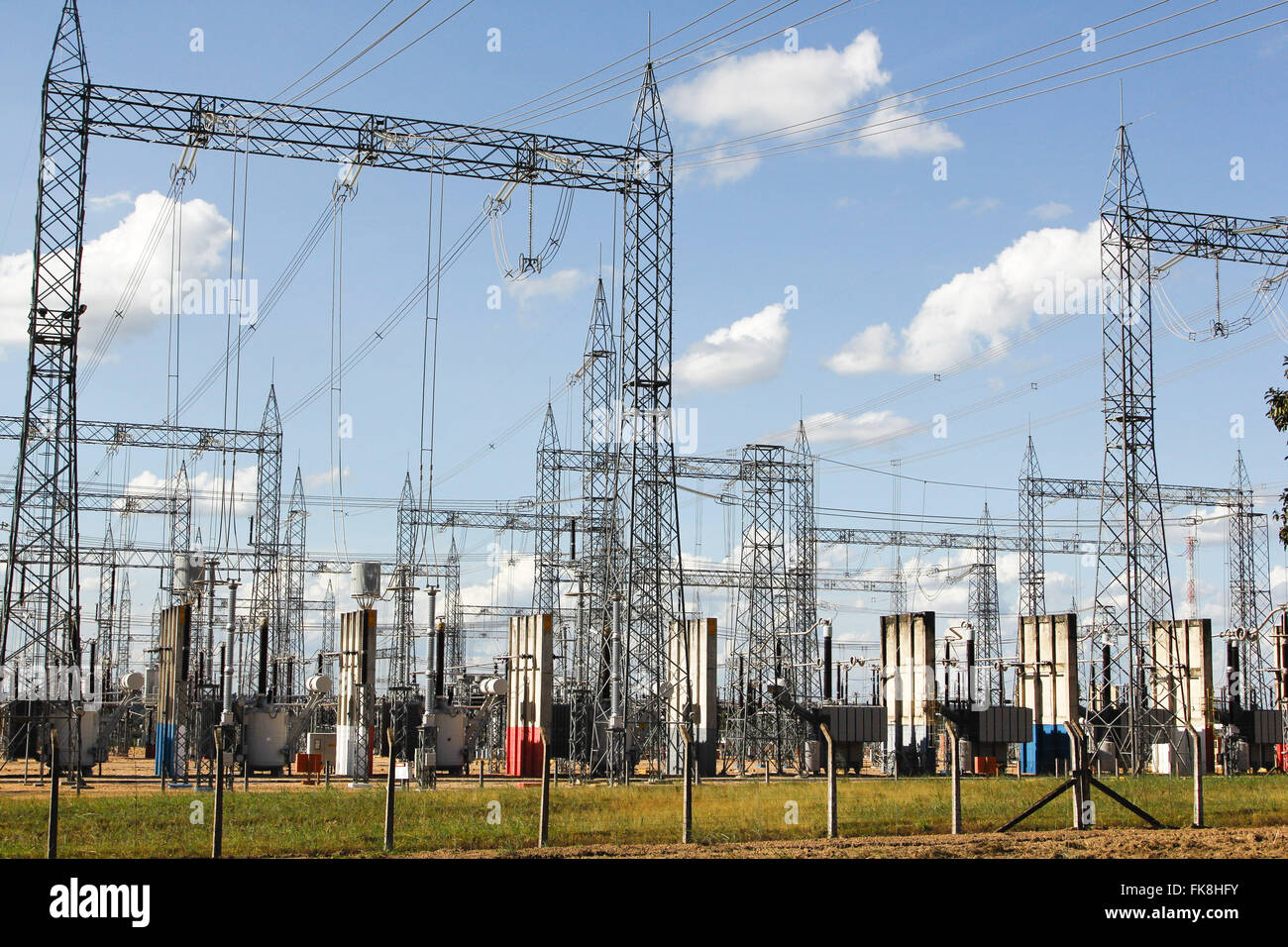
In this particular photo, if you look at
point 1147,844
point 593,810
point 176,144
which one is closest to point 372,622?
point 176,144

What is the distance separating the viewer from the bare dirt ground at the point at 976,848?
17.6 m

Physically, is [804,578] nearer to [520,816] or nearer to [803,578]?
[803,578]

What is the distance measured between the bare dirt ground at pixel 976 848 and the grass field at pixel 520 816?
1044 mm

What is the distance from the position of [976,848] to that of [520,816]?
9.59 metres

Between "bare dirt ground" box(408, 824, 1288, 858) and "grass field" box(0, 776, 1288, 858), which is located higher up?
"bare dirt ground" box(408, 824, 1288, 858)

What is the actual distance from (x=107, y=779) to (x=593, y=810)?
25.4 metres

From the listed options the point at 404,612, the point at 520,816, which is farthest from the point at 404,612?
the point at 520,816

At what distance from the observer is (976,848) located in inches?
726

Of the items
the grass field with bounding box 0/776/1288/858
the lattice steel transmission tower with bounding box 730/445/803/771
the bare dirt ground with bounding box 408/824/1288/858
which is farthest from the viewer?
the lattice steel transmission tower with bounding box 730/445/803/771

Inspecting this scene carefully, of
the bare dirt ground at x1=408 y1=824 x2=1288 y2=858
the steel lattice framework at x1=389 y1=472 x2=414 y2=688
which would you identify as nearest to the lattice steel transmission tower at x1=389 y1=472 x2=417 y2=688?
the steel lattice framework at x1=389 y1=472 x2=414 y2=688

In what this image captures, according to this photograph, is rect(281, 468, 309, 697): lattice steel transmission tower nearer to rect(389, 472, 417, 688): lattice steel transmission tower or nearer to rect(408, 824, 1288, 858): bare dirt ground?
rect(389, 472, 417, 688): lattice steel transmission tower

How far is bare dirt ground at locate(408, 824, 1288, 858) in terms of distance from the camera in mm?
17625

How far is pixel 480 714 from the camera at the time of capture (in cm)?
5291

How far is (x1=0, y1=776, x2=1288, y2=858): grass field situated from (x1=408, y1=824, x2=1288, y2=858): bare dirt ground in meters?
1.04
